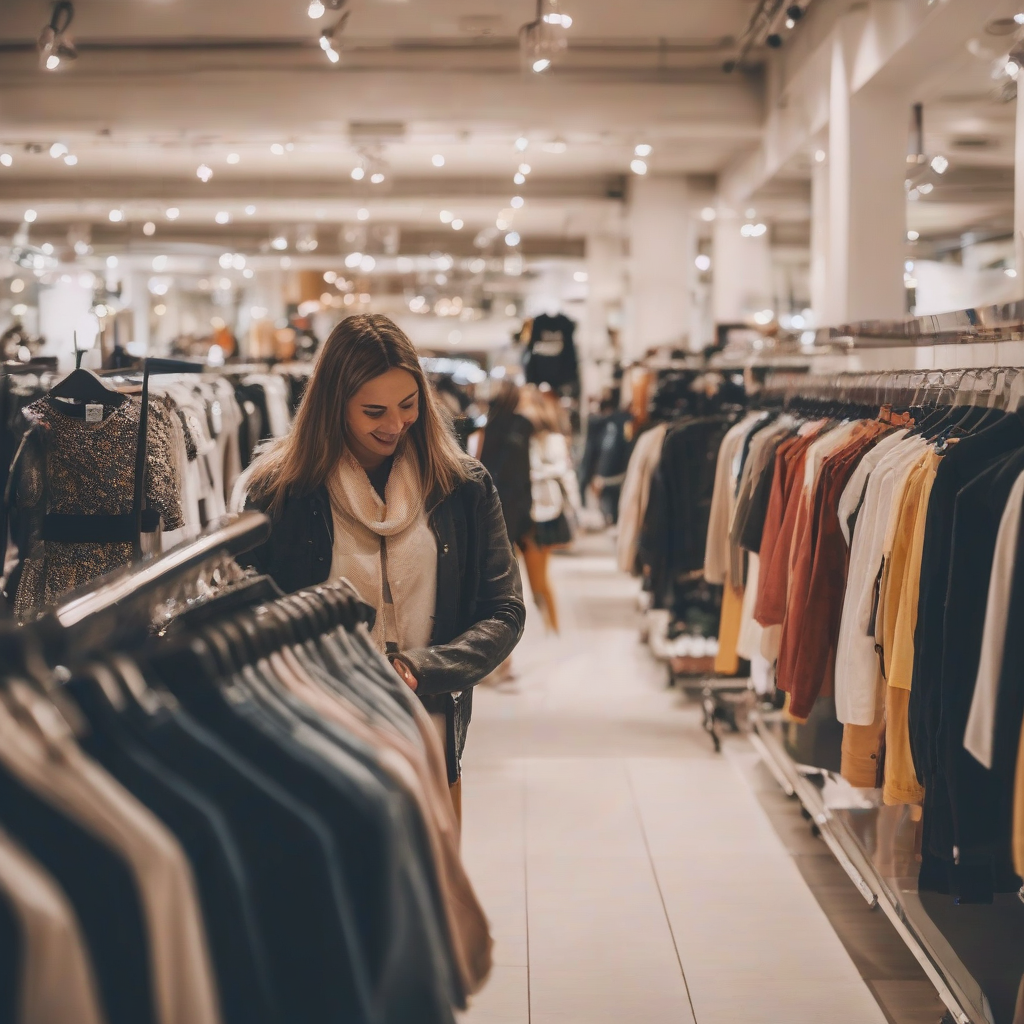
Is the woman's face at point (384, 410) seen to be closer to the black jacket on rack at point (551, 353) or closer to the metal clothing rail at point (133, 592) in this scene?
the metal clothing rail at point (133, 592)

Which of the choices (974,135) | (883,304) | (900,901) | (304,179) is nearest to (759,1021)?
(900,901)

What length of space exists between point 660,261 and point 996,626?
10010 mm

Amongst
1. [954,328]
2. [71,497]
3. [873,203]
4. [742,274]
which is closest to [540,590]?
[873,203]

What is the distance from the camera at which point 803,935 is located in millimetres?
3334

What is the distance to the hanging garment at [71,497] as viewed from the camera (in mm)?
3350

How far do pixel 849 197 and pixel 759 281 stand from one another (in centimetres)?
507

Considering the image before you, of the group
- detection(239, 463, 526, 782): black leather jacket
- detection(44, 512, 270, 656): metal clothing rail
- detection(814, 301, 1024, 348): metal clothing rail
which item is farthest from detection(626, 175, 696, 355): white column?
detection(44, 512, 270, 656): metal clothing rail

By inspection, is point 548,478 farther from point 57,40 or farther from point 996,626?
point 996,626

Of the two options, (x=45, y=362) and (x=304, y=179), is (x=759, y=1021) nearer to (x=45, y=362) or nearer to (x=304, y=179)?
(x=45, y=362)

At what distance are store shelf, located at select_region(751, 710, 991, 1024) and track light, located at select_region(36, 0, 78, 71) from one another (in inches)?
203

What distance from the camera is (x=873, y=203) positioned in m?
5.68

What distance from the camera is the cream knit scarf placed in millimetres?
2277

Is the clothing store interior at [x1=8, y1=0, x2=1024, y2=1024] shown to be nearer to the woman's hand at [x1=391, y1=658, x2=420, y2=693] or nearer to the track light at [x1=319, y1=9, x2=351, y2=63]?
the woman's hand at [x1=391, y1=658, x2=420, y2=693]

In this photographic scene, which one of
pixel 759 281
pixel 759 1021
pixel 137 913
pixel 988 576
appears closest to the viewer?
pixel 137 913
